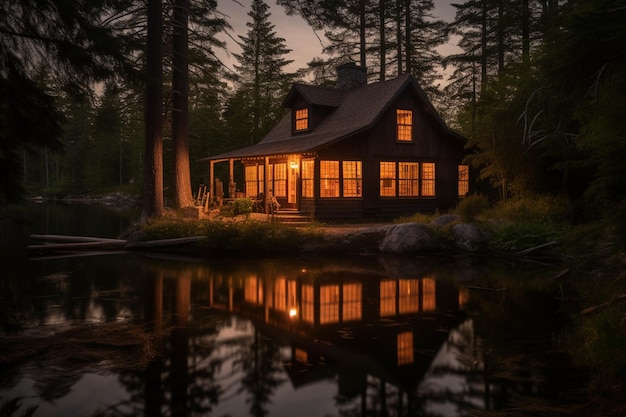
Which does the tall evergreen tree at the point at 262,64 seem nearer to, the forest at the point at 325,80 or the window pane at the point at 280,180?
the forest at the point at 325,80

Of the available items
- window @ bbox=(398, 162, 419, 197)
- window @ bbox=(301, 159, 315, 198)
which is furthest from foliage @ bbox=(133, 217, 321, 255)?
window @ bbox=(398, 162, 419, 197)

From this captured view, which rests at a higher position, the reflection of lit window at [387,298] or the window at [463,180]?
the window at [463,180]

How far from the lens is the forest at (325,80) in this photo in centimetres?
488

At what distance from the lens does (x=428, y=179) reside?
2672 cm

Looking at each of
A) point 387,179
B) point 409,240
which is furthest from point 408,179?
point 409,240

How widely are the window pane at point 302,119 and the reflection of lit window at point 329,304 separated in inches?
697

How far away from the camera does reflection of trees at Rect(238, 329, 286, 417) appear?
5484 mm

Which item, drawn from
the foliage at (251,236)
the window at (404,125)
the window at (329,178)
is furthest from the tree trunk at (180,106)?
the window at (404,125)

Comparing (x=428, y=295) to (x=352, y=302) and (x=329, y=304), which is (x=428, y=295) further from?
(x=329, y=304)

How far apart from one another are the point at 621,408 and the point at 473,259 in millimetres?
11797

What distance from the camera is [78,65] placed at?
5.81 meters

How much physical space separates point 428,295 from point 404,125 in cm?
1615

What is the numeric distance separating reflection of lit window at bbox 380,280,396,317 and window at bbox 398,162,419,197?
14110 millimetres

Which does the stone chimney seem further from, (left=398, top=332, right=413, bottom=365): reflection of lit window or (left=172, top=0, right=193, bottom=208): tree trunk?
(left=398, top=332, right=413, bottom=365): reflection of lit window
